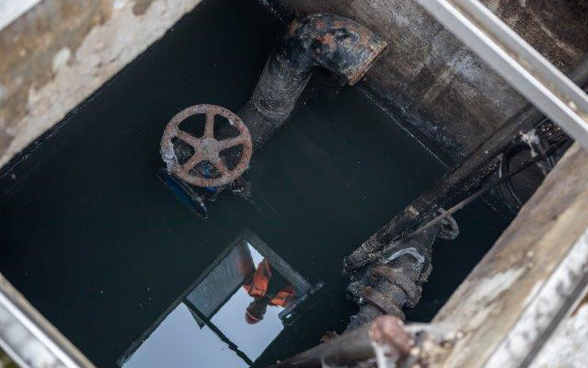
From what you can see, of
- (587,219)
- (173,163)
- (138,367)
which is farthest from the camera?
(138,367)

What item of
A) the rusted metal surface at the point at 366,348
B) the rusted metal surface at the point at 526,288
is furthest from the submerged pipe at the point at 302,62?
the rusted metal surface at the point at 526,288

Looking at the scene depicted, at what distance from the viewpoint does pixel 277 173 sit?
566 centimetres

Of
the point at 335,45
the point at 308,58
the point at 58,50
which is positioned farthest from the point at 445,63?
the point at 58,50

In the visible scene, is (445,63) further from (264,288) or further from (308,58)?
(264,288)

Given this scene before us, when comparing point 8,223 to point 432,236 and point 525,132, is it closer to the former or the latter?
point 432,236

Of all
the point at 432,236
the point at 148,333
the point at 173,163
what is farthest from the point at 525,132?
the point at 148,333

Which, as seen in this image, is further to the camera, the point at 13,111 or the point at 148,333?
the point at 148,333

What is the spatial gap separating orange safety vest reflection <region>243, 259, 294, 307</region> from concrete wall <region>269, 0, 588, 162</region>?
1770 millimetres

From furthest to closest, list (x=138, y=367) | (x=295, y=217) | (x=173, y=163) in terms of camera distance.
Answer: (x=295, y=217), (x=138, y=367), (x=173, y=163)

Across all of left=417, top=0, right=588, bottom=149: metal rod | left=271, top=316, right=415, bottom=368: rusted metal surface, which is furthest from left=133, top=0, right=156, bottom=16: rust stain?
left=271, top=316, right=415, bottom=368: rusted metal surface

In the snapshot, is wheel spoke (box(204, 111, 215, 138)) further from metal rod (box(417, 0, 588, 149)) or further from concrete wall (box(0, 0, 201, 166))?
metal rod (box(417, 0, 588, 149))

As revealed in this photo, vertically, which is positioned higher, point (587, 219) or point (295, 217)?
point (295, 217)

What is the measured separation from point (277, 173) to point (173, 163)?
116 centimetres

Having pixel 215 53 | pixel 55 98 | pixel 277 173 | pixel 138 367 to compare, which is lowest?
pixel 138 367
